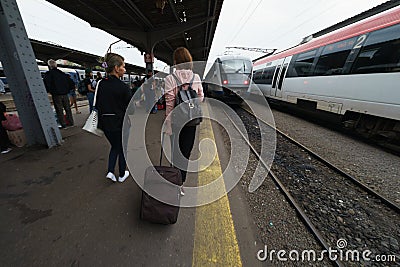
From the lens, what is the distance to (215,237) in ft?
6.01

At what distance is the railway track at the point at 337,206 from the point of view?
1881 mm

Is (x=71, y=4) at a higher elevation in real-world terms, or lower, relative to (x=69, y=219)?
higher

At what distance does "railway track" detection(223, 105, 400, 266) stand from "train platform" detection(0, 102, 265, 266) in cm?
79

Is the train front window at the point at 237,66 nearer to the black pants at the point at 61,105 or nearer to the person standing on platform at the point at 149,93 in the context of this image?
the person standing on platform at the point at 149,93

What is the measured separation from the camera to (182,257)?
161cm

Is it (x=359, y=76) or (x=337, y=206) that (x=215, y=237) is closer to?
(x=337, y=206)

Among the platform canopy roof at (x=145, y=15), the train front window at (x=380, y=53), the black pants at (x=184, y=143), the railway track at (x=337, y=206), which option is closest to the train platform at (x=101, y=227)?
the black pants at (x=184, y=143)

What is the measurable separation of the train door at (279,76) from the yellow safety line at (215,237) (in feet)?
26.4

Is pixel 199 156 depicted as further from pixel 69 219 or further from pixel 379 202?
pixel 379 202

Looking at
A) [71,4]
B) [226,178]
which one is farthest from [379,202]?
[71,4]

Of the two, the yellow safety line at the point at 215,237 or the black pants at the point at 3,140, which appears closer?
the yellow safety line at the point at 215,237

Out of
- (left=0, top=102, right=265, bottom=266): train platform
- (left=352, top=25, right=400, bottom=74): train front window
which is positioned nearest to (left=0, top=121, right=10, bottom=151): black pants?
(left=0, top=102, right=265, bottom=266): train platform

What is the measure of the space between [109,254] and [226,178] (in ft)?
6.15

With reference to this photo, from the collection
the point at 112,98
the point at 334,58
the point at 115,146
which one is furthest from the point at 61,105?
the point at 334,58
